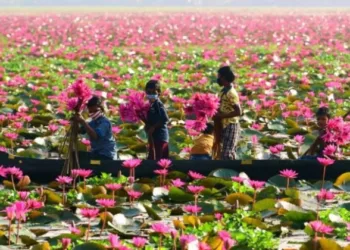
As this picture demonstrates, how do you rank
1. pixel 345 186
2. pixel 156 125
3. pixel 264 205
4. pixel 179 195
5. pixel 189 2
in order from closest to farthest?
pixel 264 205, pixel 179 195, pixel 345 186, pixel 156 125, pixel 189 2

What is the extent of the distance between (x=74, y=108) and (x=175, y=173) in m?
0.99

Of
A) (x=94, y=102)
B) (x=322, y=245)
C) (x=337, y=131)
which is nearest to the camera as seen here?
(x=322, y=245)

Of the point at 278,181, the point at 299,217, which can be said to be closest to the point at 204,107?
the point at 278,181

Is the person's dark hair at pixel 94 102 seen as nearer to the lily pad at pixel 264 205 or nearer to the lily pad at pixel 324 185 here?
the lily pad at pixel 324 185

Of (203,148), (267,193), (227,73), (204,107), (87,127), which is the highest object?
(227,73)

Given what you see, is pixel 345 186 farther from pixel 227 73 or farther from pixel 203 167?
pixel 227 73

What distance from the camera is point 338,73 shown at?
1847 centimetres

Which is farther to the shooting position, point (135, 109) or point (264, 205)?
point (135, 109)

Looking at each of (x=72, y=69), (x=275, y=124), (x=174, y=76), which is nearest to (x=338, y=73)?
(x=174, y=76)

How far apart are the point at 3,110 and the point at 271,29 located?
2679 centimetres

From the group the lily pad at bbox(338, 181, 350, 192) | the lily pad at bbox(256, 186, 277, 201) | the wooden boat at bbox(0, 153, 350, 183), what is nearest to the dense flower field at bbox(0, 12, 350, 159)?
the wooden boat at bbox(0, 153, 350, 183)

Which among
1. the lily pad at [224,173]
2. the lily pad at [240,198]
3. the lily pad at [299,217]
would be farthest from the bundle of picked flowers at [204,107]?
the lily pad at [299,217]

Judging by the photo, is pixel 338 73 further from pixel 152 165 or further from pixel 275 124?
pixel 152 165

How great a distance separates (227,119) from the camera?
29.7 ft
